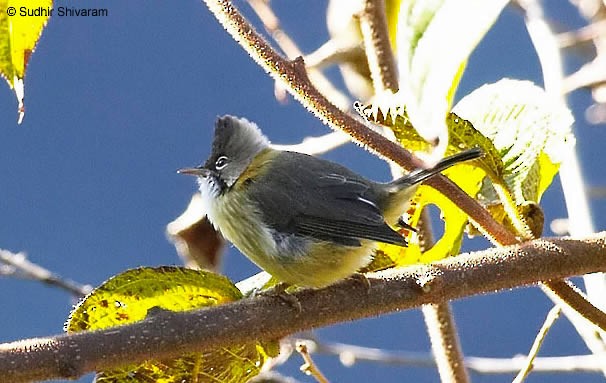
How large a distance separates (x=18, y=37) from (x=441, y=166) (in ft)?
1.32

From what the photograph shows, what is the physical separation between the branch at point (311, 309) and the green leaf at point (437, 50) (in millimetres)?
165

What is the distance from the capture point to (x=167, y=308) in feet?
2.43

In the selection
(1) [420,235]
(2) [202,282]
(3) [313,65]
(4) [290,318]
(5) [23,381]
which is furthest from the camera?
(3) [313,65]

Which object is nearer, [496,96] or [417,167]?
[417,167]

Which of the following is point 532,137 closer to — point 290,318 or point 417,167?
point 417,167

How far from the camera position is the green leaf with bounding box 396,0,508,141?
0.49 m

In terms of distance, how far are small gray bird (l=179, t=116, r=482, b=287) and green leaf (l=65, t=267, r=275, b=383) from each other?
0.24 meters

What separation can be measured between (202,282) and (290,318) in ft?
0.43

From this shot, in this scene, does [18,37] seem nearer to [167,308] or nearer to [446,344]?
[167,308]

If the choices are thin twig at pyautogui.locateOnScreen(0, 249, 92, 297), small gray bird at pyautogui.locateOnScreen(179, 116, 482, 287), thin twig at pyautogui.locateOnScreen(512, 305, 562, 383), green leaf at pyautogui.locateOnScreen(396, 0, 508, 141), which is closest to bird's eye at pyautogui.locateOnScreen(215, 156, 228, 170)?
small gray bird at pyautogui.locateOnScreen(179, 116, 482, 287)

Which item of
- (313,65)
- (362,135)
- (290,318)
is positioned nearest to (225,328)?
(290,318)

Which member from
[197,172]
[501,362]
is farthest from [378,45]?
[501,362]

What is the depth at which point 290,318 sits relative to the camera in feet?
2.07

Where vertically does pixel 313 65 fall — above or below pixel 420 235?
above
